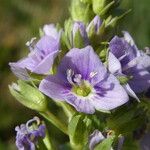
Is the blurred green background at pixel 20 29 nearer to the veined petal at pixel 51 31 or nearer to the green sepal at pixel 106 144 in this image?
the veined petal at pixel 51 31

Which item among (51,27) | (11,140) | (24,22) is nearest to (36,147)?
(51,27)

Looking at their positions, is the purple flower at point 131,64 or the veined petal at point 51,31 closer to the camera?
the purple flower at point 131,64

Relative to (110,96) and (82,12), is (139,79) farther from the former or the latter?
(82,12)

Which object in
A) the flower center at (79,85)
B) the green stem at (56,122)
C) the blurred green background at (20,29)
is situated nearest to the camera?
the flower center at (79,85)

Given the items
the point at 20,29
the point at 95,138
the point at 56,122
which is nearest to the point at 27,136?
the point at 56,122

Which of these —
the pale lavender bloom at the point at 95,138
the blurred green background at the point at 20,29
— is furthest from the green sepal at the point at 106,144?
the blurred green background at the point at 20,29

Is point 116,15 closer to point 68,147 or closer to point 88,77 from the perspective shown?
point 88,77

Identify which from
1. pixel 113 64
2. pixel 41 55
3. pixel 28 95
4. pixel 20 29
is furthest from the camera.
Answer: pixel 20 29

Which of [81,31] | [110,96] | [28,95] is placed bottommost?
[110,96]
